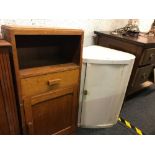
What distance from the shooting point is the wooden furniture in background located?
0.68 metres

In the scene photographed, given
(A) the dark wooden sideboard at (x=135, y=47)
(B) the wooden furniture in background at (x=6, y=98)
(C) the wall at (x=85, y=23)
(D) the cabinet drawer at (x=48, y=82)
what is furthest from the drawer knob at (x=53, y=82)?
(A) the dark wooden sideboard at (x=135, y=47)

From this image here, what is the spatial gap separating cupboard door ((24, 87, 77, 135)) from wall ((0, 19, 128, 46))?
0.61m

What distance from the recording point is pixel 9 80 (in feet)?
2.41

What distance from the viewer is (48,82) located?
2.88ft

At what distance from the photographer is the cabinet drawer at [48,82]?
816mm

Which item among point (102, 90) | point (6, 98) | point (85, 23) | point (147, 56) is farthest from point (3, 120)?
point (147, 56)

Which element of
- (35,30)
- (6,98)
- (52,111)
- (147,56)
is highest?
(35,30)

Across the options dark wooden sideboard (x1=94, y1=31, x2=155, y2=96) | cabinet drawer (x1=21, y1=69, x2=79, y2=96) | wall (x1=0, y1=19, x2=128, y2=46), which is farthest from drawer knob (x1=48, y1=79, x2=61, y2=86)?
dark wooden sideboard (x1=94, y1=31, x2=155, y2=96)

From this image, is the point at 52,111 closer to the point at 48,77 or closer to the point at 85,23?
the point at 48,77

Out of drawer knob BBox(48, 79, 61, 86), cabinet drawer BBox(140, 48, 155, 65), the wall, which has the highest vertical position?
the wall

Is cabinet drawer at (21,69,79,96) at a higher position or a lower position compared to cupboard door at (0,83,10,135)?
higher

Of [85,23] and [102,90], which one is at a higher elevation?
[85,23]

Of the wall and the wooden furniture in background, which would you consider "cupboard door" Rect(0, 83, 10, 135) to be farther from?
the wall

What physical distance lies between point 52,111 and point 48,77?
30 cm
